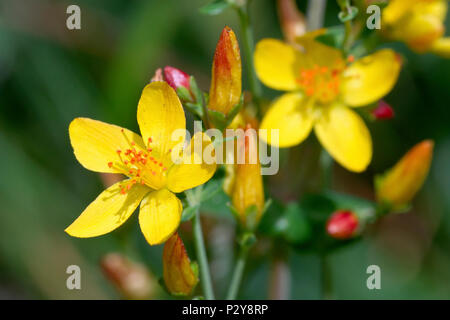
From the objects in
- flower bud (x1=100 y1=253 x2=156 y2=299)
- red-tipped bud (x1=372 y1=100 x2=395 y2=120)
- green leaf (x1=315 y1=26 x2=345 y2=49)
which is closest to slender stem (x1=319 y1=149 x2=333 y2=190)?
red-tipped bud (x1=372 y1=100 x2=395 y2=120)

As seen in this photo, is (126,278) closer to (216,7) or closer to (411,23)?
(216,7)

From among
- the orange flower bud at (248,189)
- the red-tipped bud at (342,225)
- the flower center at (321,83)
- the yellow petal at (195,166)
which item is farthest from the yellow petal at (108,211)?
the flower center at (321,83)

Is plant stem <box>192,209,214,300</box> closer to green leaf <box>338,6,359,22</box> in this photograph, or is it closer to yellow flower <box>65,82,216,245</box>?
yellow flower <box>65,82,216,245</box>

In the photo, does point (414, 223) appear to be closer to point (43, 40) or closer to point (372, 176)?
point (372, 176)

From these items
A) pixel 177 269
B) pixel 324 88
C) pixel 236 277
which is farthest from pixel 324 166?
pixel 177 269
